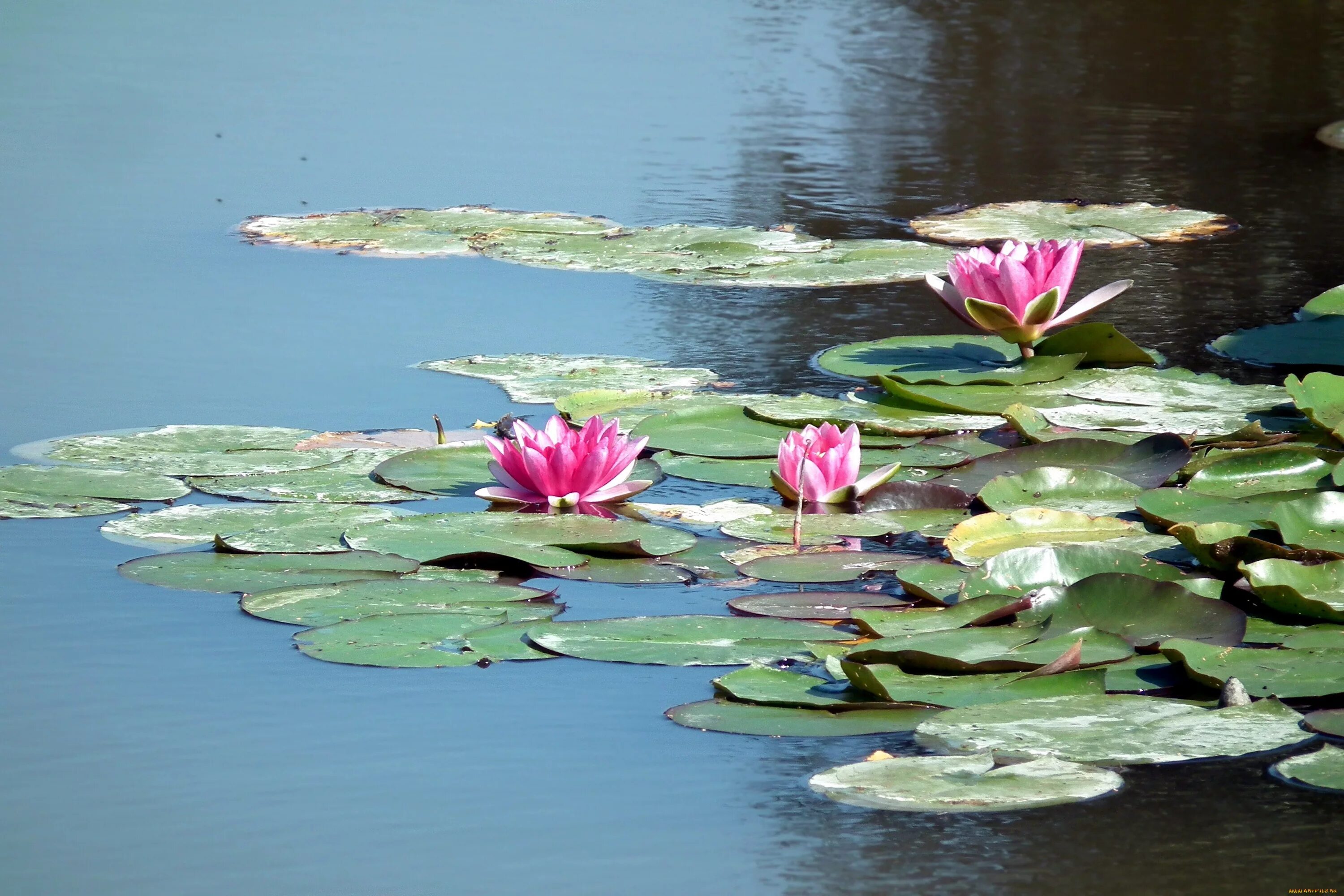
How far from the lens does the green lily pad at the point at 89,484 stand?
9.59 ft

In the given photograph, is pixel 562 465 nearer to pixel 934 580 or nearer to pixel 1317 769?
pixel 934 580

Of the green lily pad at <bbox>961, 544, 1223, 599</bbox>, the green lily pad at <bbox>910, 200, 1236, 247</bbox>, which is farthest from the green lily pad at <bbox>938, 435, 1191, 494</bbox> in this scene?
the green lily pad at <bbox>910, 200, 1236, 247</bbox>

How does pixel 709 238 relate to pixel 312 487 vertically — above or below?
above

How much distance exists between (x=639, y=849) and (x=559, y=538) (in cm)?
99

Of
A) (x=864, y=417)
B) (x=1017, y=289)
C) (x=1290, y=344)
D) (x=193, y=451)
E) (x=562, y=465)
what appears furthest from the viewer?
(x=1290, y=344)

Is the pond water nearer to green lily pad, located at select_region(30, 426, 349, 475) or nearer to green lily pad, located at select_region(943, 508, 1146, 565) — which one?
green lily pad, located at select_region(30, 426, 349, 475)

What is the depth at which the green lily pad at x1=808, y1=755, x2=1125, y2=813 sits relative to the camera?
71.8 inches

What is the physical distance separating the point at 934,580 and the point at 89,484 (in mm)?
1492

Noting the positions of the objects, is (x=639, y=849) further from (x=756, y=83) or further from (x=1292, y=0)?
(x=1292, y=0)

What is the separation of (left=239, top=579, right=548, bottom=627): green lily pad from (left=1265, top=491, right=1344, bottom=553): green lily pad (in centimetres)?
109

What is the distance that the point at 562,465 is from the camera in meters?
2.87

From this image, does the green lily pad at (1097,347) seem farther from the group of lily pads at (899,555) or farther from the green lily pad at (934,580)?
the green lily pad at (934,580)

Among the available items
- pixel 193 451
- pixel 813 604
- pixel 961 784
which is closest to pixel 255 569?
pixel 193 451

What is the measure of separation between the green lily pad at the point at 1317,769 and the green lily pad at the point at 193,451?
5.95 feet
